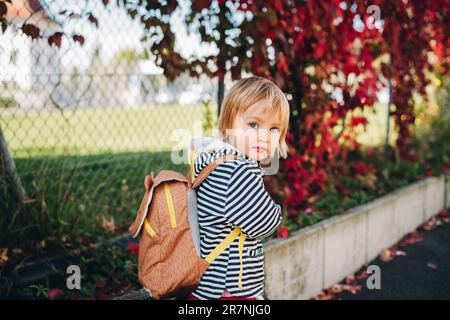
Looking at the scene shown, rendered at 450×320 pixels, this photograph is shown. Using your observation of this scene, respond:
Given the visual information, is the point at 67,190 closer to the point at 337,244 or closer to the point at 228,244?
the point at 228,244

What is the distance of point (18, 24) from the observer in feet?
9.94

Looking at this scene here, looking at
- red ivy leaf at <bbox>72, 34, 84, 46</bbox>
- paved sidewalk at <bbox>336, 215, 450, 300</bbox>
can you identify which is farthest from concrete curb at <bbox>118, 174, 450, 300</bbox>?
red ivy leaf at <bbox>72, 34, 84, 46</bbox>

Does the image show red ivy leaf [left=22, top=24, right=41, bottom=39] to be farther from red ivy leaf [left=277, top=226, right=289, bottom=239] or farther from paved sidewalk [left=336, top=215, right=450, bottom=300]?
paved sidewalk [left=336, top=215, right=450, bottom=300]

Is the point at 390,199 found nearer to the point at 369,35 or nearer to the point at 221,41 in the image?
the point at 369,35

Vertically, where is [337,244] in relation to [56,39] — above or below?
below

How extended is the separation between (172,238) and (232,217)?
→ 0.24m

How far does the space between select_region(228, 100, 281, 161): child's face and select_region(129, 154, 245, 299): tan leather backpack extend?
130mm

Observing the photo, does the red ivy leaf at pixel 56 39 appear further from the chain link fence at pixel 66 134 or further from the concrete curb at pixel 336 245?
the concrete curb at pixel 336 245

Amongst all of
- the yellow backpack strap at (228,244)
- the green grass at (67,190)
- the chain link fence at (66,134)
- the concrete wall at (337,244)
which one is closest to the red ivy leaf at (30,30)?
the chain link fence at (66,134)

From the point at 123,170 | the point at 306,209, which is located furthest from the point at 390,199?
the point at 123,170

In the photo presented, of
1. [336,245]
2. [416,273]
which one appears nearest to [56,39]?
[336,245]

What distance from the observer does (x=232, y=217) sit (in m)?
1.86

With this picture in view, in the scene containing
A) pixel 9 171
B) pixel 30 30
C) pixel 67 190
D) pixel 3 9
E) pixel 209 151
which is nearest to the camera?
pixel 209 151

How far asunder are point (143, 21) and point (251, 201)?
1807 millimetres
